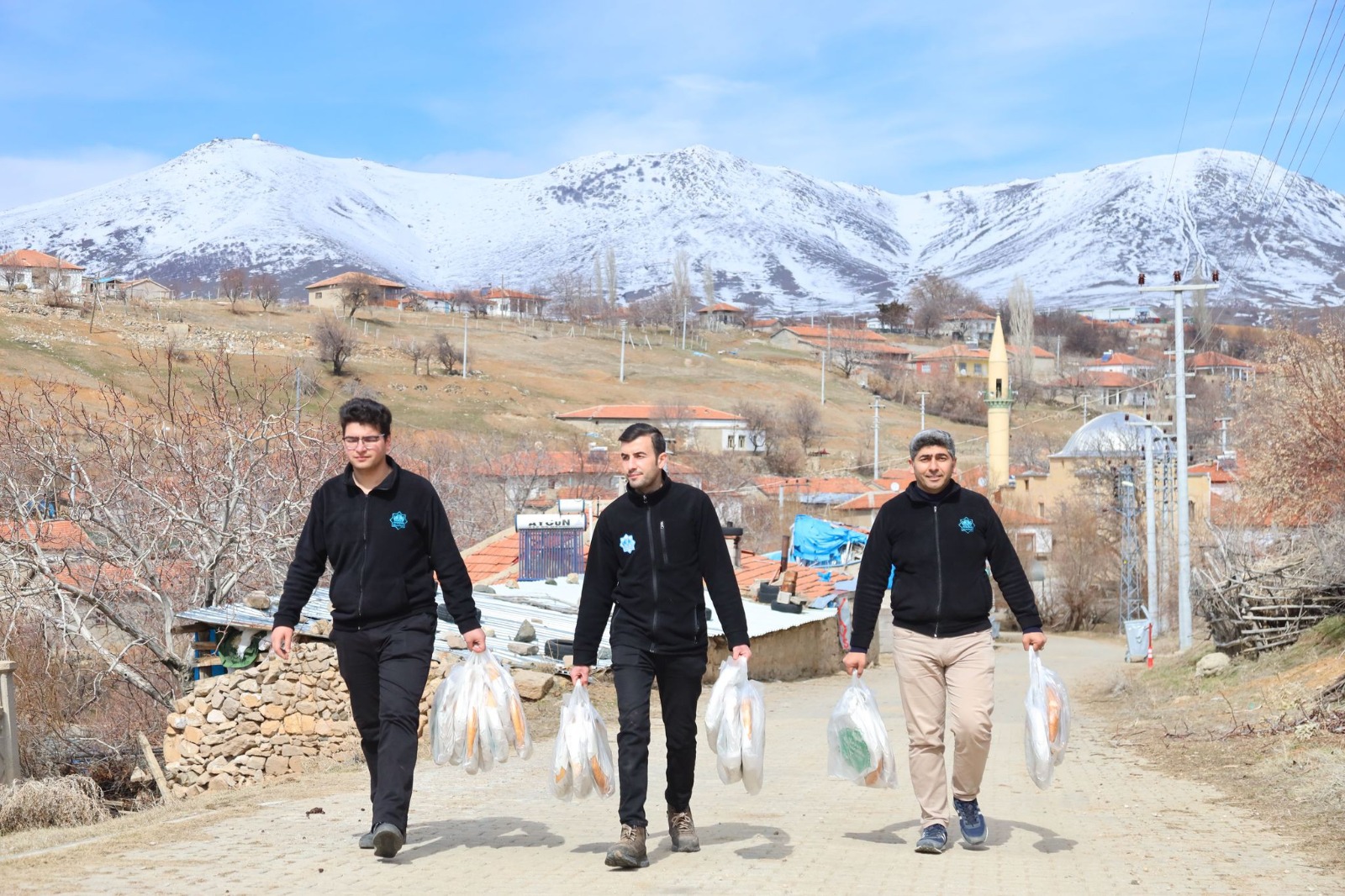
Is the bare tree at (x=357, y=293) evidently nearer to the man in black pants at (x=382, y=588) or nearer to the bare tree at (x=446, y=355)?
the bare tree at (x=446, y=355)

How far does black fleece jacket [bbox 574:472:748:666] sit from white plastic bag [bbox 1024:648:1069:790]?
5.04 ft

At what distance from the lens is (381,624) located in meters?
6.88

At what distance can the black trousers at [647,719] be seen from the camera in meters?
6.80

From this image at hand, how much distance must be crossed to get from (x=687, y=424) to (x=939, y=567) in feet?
272

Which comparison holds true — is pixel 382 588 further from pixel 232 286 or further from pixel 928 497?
pixel 232 286

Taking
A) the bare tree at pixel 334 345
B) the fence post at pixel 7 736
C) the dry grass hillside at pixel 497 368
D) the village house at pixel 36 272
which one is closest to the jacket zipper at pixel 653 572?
the fence post at pixel 7 736

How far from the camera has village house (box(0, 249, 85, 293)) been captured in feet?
415

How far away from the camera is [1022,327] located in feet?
526

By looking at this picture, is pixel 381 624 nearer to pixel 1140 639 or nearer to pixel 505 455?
pixel 1140 639

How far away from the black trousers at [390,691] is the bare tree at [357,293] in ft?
410

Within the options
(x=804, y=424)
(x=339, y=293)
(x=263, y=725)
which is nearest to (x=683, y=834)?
(x=263, y=725)

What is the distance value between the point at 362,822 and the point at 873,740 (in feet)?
8.95

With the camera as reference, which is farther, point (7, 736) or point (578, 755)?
point (7, 736)

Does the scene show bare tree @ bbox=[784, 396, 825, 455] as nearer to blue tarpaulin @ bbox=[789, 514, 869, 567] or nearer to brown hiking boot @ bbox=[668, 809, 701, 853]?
blue tarpaulin @ bbox=[789, 514, 869, 567]
